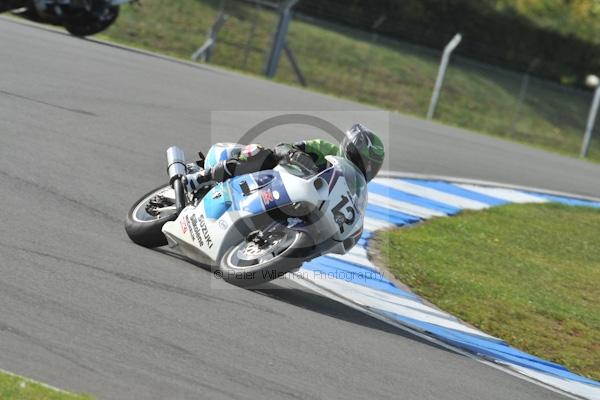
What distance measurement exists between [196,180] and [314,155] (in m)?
0.88

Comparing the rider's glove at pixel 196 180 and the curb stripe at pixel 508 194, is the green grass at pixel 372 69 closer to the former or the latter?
the curb stripe at pixel 508 194

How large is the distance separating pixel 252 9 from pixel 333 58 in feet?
7.84

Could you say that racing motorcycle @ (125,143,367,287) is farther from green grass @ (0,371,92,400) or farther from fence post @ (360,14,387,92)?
fence post @ (360,14,387,92)

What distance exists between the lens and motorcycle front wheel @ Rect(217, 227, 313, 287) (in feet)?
23.5

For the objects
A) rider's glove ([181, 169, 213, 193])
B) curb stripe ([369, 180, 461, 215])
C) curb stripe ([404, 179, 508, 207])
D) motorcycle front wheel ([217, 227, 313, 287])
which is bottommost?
curb stripe ([404, 179, 508, 207])

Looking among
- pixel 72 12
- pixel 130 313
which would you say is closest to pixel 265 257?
pixel 130 313

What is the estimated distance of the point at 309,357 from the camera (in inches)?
243

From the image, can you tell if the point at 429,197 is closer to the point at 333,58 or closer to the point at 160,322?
the point at 160,322

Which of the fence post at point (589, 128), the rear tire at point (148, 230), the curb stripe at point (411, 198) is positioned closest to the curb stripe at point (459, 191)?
the curb stripe at point (411, 198)

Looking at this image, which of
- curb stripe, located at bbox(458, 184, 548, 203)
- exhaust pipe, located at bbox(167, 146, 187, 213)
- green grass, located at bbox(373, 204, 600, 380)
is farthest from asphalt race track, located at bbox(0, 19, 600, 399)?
curb stripe, located at bbox(458, 184, 548, 203)

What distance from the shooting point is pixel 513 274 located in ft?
36.4

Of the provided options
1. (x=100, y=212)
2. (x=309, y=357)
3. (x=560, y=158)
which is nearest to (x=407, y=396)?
(x=309, y=357)

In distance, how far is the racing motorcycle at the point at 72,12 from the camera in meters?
18.6

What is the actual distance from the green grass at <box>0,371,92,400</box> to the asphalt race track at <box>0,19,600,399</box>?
128 mm
